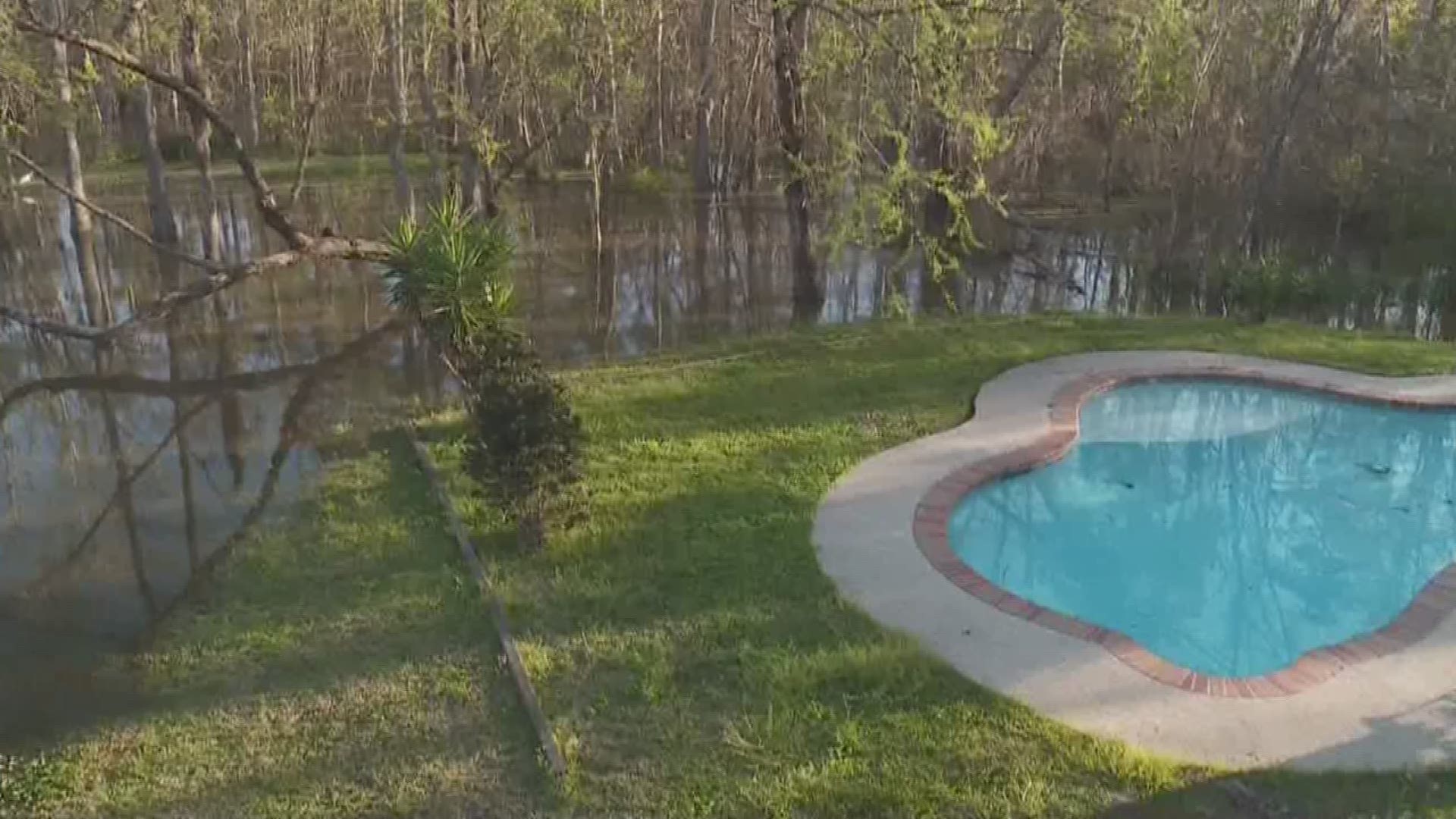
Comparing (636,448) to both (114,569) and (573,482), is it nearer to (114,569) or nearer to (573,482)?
(573,482)

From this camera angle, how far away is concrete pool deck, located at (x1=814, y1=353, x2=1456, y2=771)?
14.3ft

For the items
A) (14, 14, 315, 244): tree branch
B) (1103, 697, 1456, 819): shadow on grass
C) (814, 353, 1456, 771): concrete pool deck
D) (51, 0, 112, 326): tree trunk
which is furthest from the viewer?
(51, 0, 112, 326): tree trunk

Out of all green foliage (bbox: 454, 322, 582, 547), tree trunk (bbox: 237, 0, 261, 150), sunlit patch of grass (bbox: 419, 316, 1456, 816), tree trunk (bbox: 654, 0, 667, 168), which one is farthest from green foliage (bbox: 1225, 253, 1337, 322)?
tree trunk (bbox: 237, 0, 261, 150)

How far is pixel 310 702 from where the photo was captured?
187 inches

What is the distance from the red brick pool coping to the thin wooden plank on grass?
7.35ft

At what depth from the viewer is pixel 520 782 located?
165 inches

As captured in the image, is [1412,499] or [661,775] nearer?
[661,775]

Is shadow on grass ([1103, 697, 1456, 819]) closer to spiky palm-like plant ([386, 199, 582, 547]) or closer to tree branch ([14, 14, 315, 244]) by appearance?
spiky palm-like plant ([386, 199, 582, 547])

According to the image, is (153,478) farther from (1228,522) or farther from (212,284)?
(1228,522)

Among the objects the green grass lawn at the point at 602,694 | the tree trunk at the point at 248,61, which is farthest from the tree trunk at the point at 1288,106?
the tree trunk at the point at 248,61

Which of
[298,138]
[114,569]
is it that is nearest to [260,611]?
[114,569]

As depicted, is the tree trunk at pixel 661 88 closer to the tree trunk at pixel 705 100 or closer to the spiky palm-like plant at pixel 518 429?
→ the tree trunk at pixel 705 100

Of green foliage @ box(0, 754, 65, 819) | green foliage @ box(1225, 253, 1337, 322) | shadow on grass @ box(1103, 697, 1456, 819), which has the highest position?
green foliage @ box(1225, 253, 1337, 322)

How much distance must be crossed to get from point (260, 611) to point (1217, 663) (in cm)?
469
